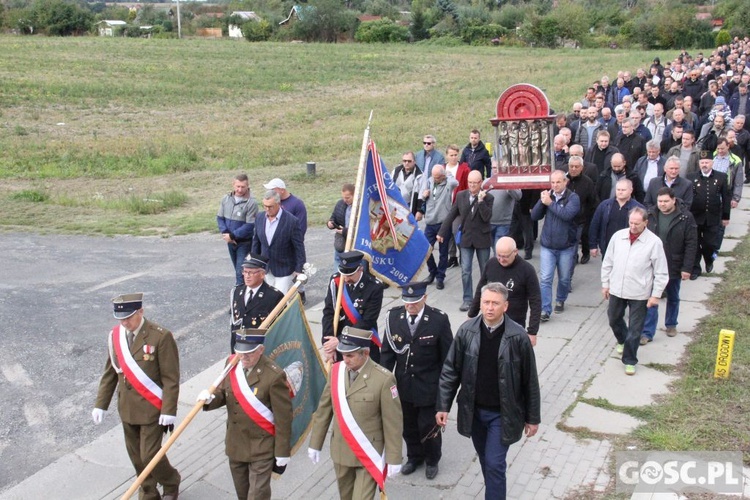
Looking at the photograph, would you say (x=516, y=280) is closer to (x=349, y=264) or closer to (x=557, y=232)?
(x=349, y=264)

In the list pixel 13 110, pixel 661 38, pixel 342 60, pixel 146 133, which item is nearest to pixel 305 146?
pixel 146 133

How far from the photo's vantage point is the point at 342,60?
224 feet

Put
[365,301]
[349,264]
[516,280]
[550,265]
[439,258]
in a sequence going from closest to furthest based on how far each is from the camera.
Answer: [349,264] < [365,301] < [516,280] < [550,265] < [439,258]

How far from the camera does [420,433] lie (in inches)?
273

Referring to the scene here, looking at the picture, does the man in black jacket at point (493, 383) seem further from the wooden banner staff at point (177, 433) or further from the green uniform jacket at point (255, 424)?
the wooden banner staff at point (177, 433)

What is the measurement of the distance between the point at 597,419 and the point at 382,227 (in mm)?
3582

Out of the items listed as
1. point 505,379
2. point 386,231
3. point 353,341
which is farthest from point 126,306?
point 386,231

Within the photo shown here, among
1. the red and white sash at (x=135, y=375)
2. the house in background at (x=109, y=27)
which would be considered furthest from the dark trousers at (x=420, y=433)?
the house in background at (x=109, y=27)

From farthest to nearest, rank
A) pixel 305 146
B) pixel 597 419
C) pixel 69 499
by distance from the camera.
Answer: pixel 305 146, pixel 597 419, pixel 69 499

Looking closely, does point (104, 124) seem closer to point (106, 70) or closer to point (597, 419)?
point (106, 70)

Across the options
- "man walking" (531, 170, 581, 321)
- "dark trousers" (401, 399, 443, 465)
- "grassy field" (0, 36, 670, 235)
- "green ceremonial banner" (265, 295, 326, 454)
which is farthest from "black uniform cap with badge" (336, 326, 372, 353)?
"grassy field" (0, 36, 670, 235)

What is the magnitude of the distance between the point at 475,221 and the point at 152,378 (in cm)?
548

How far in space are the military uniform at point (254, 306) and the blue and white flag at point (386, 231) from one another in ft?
6.03

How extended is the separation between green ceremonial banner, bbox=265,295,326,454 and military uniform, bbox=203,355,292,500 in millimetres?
558
